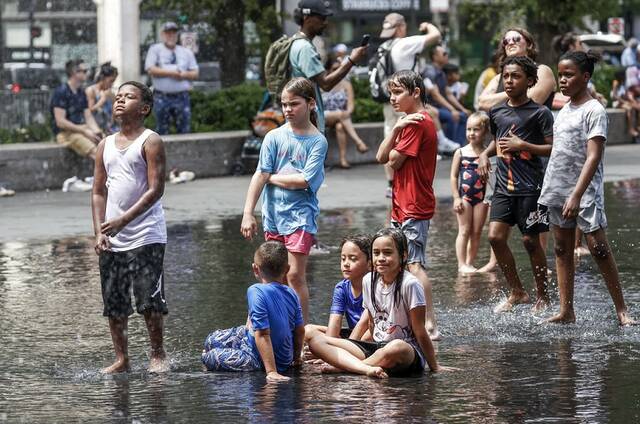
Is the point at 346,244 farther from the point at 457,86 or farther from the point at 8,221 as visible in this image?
the point at 457,86

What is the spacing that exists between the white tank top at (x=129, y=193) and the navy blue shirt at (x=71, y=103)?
10.8 m

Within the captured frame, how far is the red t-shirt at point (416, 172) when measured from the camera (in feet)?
29.6

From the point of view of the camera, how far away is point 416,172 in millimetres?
9102

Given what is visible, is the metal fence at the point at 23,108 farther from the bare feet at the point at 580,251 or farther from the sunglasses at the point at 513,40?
the sunglasses at the point at 513,40

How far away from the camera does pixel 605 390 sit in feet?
24.4

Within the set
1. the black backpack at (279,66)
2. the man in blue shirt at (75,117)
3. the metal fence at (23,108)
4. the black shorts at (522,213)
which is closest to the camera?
the black shorts at (522,213)

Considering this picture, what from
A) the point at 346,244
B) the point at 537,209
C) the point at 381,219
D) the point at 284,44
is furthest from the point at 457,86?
the point at 346,244

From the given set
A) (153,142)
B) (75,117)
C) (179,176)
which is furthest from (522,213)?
(75,117)

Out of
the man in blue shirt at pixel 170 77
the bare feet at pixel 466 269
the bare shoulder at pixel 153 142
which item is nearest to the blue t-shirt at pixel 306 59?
the bare feet at pixel 466 269

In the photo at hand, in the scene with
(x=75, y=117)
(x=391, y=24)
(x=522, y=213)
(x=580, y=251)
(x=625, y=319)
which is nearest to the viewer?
(x=625, y=319)

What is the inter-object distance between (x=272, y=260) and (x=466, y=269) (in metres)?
4.00

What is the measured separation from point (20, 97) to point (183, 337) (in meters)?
12.6

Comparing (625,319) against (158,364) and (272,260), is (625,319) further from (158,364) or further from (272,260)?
(158,364)

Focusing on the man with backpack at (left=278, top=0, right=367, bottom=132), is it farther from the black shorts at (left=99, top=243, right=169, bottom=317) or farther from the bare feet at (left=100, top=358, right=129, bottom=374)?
the bare feet at (left=100, top=358, right=129, bottom=374)
